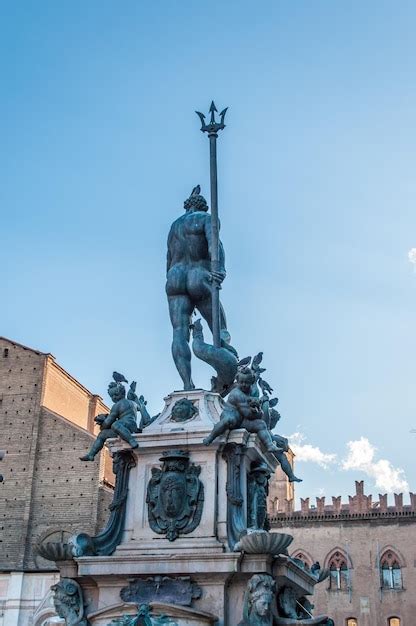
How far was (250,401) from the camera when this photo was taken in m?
7.66

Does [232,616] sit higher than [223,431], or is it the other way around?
[223,431]

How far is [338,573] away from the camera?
43188 mm

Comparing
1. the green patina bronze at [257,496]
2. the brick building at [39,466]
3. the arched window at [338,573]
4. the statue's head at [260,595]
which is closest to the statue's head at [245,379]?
the green patina bronze at [257,496]

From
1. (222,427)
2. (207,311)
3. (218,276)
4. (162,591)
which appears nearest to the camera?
(162,591)


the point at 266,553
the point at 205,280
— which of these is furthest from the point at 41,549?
the point at 205,280

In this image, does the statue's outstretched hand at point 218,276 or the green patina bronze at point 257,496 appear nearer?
the green patina bronze at point 257,496

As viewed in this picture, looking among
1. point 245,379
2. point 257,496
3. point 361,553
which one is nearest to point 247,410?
→ point 245,379

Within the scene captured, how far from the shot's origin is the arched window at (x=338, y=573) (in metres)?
43.0

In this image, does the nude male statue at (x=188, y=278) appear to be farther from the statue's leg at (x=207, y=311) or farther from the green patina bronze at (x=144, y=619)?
the green patina bronze at (x=144, y=619)

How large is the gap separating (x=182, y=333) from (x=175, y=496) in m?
2.04

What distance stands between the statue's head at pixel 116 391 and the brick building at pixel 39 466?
1116 inches

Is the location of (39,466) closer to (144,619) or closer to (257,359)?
(257,359)

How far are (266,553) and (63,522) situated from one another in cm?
3115

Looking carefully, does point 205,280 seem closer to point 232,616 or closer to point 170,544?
point 170,544
